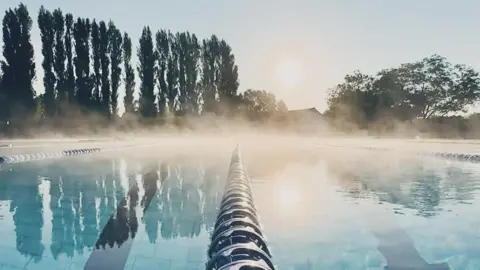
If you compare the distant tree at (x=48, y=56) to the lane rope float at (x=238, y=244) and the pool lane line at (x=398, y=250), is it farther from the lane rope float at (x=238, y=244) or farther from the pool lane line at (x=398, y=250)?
the pool lane line at (x=398, y=250)

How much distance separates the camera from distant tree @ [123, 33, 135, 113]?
30000 millimetres

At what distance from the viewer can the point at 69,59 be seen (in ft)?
87.4

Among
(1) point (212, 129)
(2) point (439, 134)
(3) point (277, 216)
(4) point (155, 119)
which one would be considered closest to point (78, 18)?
(4) point (155, 119)

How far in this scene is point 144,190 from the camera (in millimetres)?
7105

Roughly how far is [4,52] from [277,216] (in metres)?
22.8

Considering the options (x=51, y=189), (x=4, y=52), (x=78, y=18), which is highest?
(x=78, y=18)

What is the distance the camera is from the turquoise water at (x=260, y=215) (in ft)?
12.4

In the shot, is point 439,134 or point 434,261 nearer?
point 434,261

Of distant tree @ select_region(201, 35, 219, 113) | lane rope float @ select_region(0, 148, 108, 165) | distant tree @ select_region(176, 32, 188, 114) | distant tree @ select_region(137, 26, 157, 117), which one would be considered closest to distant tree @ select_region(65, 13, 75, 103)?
distant tree @ select_region(137, 26, 157, 117)

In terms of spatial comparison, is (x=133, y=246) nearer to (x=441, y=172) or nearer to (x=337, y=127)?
(x=441, y=172)

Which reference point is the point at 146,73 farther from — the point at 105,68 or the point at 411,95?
the point at 411,95

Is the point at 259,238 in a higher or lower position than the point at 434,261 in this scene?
higher

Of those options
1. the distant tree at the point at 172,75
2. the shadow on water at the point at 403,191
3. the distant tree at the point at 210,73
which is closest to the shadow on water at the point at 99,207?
the shadow on water at the point at 403,191

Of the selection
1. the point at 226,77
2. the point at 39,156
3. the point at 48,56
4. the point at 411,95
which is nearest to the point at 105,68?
the point at 48,56
